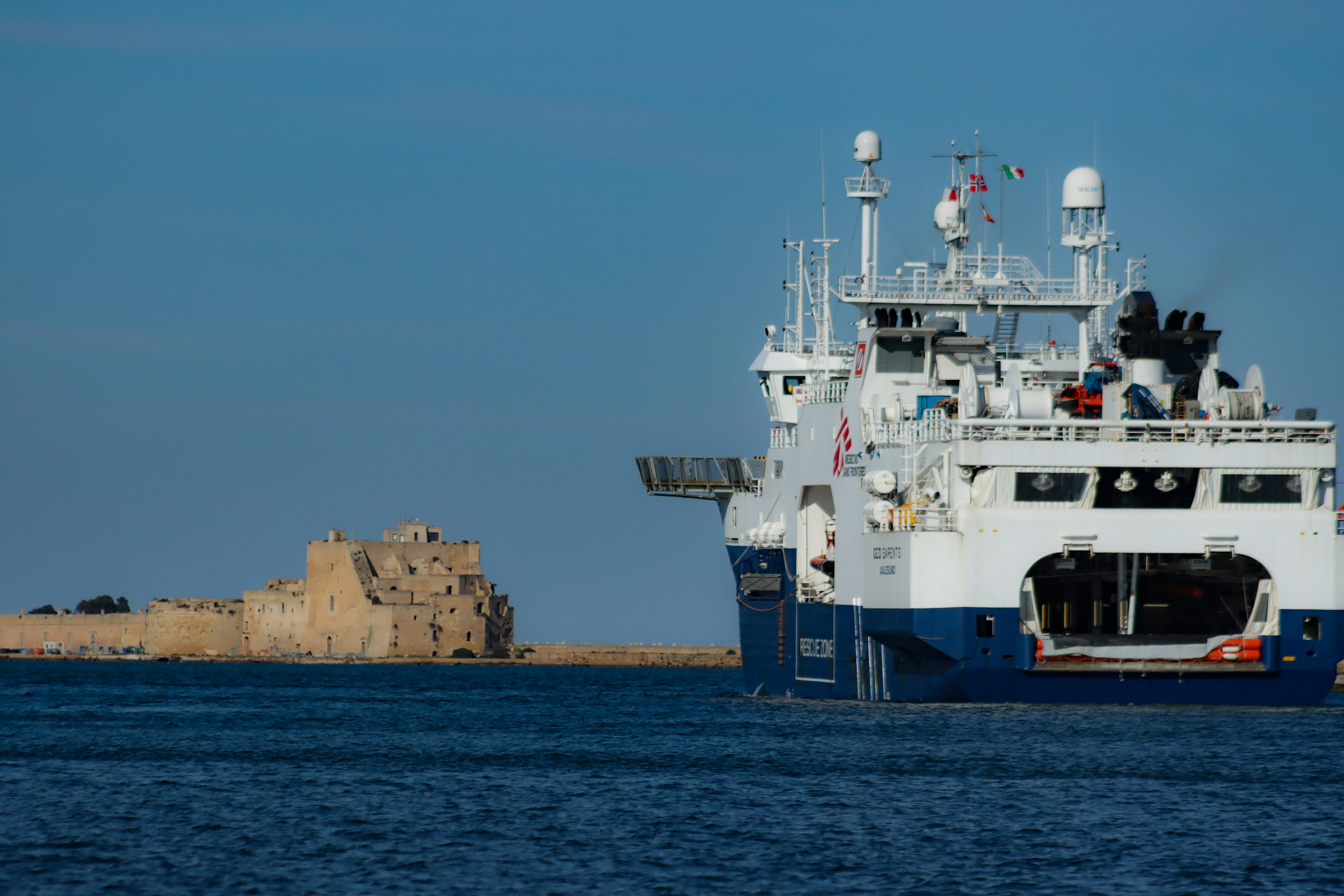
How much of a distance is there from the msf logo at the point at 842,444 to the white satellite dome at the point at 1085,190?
26.6 feet

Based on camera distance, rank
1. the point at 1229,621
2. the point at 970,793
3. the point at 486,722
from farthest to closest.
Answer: the point at 486,722 < the point at 1229,621 < the point at 970,793

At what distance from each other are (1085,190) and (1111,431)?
12.1m

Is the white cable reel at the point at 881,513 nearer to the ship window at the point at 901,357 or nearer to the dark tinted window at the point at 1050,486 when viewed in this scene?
the dark tinted window at the point at 1050,486

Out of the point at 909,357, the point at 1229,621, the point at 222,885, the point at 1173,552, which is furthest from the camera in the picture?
the point at 909,357

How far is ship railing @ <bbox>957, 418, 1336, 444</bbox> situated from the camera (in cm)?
3319

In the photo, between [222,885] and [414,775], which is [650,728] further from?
[222,885]

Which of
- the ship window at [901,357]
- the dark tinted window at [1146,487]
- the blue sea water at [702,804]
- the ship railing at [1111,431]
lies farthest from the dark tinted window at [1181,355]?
the blue sea water at [702,804]

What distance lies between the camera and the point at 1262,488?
33.6 meters

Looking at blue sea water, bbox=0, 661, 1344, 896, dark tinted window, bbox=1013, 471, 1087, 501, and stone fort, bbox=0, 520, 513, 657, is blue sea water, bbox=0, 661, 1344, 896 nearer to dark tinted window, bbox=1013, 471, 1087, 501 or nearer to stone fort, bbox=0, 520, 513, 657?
dark tinted window, bbox=1013, 471, 1087, 501

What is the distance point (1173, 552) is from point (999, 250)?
446 inches

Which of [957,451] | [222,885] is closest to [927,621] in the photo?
[957,451]

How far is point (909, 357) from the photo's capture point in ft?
128

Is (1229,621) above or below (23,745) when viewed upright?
above

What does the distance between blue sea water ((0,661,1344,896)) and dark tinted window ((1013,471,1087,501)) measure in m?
3.78
